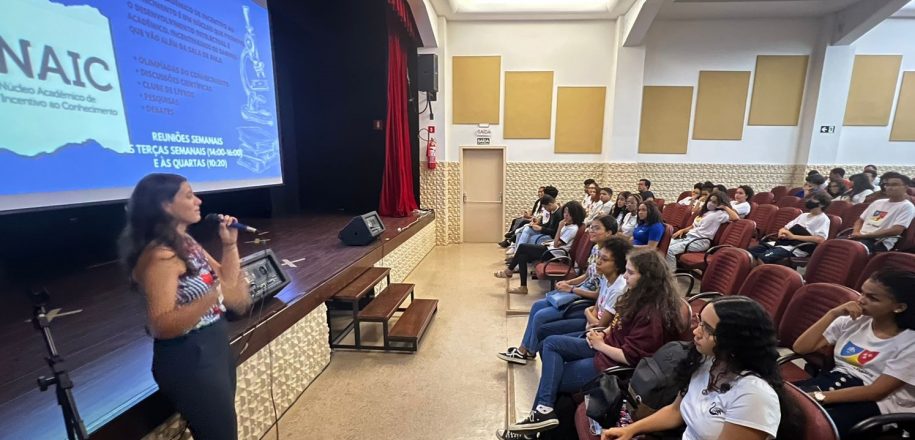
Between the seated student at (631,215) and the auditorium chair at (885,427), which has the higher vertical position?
the seated student at (631,215)

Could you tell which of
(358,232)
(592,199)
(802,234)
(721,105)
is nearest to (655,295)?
(358,232)

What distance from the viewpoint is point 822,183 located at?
5.38 meters

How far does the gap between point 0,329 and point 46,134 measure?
3.62 ft

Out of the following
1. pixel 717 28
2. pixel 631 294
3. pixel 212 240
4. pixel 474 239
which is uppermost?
pixel 717 28

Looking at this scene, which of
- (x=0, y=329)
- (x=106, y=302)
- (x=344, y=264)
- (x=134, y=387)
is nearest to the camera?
(x=134, y=387)

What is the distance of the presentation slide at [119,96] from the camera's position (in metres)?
2.00

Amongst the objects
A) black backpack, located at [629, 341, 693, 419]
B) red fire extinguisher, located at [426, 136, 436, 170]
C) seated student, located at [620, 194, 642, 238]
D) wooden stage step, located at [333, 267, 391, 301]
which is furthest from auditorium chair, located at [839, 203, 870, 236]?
red fire extinguisher, located at [426, 136, 436, 170]

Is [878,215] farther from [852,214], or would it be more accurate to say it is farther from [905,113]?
[905,113]

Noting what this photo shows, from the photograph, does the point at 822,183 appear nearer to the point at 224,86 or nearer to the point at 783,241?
the point at 783,241

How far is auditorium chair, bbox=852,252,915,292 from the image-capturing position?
2133 mm

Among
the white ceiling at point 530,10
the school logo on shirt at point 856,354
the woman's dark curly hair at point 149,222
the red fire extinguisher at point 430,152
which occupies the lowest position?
the school logo on shirt at point 856,354

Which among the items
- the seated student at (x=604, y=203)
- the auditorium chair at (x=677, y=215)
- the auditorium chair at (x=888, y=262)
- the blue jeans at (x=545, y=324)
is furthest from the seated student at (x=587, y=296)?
the auditorium chair at (x=677, y=215)

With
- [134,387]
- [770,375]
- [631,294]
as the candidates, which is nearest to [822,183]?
[631,294]

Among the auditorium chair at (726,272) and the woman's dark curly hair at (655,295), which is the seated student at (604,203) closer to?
the auditorium chair at (726,272)
